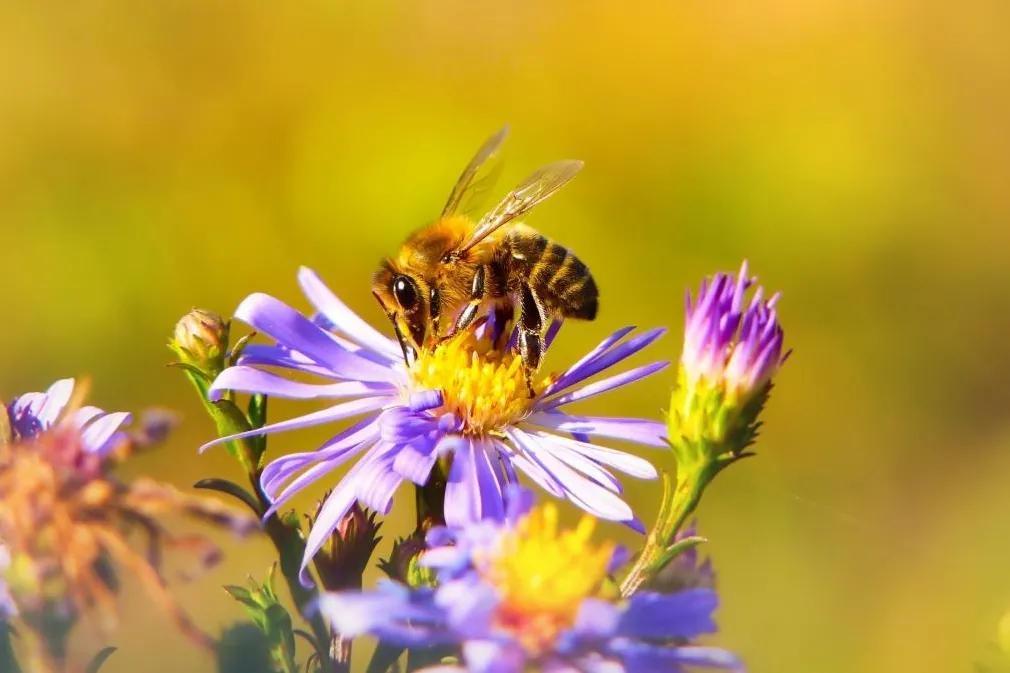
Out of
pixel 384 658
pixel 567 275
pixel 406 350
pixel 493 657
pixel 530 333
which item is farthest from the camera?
pixel 567 275

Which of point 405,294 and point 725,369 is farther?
point 405,294

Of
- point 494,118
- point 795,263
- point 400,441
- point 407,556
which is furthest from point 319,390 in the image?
point 494,118

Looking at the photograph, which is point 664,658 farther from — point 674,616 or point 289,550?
point 289,550

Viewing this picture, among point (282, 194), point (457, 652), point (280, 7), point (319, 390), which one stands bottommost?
point (457, 652)

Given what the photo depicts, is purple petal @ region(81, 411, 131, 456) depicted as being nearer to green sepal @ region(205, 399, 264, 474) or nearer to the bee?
→ green sepal @ region(205, 399, 264, 474)

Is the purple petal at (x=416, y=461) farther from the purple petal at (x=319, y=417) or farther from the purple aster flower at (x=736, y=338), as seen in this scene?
the purple aster flower at (x=736, y=338)

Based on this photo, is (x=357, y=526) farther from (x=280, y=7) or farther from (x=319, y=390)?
(x=280, y=7)

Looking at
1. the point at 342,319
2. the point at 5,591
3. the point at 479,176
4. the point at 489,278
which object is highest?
the point at 479,176

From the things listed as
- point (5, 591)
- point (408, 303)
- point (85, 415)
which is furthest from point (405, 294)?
point (5, 591)
